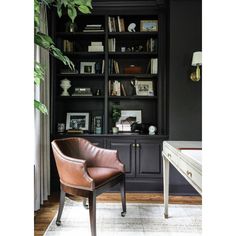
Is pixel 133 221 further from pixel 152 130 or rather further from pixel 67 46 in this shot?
pixel 67 46

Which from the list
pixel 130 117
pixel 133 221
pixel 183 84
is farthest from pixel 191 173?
pixel 130 117

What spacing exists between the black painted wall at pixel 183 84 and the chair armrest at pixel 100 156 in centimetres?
101

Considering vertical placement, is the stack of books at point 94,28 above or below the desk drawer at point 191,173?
above

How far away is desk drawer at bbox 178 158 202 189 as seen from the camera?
141 cm

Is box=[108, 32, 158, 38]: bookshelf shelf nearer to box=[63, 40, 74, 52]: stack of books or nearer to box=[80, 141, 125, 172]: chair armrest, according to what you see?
box=[63, 40, 74, 52]: stack of books

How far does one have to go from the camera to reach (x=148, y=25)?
3.69 m

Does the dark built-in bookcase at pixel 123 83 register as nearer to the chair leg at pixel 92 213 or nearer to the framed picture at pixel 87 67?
the framed picture at pixel 87 67

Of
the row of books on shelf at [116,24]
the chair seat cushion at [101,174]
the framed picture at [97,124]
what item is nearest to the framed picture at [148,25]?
the row of books on shelf at [116,24]

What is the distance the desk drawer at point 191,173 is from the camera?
4.62 feet

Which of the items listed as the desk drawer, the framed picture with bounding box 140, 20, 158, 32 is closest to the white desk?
the desk drawer

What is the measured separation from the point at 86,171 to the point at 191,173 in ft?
3.22

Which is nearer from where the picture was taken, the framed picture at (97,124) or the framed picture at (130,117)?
the framed picture at (97,124)

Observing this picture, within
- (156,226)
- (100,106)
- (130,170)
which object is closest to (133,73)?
(100,106)
